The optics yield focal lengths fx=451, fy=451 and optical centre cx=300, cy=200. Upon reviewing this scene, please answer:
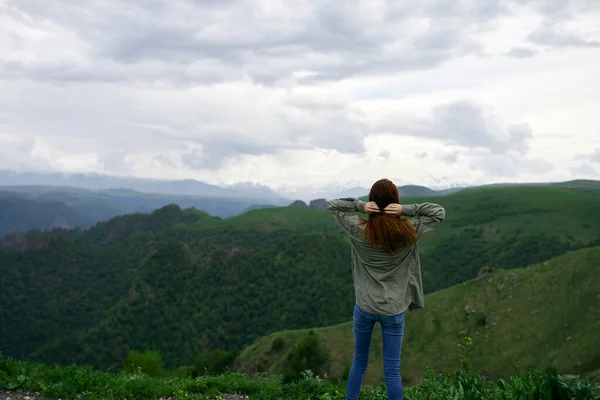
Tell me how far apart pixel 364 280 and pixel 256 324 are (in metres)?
117

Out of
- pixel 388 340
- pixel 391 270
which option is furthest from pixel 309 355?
pixel 391 270

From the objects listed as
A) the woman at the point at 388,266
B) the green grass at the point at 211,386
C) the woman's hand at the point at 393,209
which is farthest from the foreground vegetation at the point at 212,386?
the woman's hand at the point at 393,209

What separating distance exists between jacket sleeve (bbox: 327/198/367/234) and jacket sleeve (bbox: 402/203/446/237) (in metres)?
0.63

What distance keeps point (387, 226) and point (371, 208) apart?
363mm

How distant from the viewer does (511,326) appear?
149ft

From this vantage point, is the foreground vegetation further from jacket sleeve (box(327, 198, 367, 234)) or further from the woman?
jacket sleeve (box(327, 198, 367, 234))

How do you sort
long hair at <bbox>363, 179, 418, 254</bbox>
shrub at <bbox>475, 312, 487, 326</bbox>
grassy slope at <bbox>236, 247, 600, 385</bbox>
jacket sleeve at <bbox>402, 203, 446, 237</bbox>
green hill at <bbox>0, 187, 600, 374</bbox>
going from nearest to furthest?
long hair at <bbox>363, 179, 418, 254</bbox>
jacket sleeve at <bbox>402, 203, 446, 237</bbox>
grassy slope at <bbox>236, 247, 600, 385</bbox>
shrub at <bbox>475, 312, 487, 326</bbox>
green hill at <bbox>0, 187, 600, 374</bbox>

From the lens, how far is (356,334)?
628 centimetres

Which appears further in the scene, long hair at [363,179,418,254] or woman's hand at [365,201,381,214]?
woman's hand at [365,201,381,214]

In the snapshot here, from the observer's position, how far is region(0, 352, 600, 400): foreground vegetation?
6883 millimetres

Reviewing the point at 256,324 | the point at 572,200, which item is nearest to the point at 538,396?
the point at 256,324

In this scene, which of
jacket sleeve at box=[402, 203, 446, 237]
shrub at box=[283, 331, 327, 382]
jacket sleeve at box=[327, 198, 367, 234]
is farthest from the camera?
shrub at box=[283, 331, 327, 382]

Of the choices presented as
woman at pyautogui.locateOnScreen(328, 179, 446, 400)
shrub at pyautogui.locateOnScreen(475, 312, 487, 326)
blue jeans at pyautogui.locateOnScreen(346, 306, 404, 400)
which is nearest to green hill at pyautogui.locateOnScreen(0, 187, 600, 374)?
shrub at pyautogui.locateOnScreen(475, 312, 487, 326)

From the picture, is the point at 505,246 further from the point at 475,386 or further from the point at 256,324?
the point at 475,386
